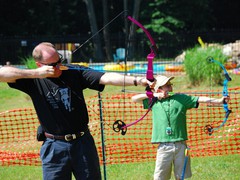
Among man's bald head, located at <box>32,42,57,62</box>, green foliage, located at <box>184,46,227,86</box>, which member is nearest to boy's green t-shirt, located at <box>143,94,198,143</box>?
man's bald head, located at <box>32,42,57,62</box>

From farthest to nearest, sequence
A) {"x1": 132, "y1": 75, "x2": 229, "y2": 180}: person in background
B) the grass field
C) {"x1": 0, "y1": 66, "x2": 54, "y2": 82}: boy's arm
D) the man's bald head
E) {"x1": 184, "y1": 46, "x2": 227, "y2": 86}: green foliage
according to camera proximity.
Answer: {"x1": 184, "y1": 46, "x2": 227, "y2": 86}: green foliage < the grass field < {"x1": 132, "y1": 75, "x2": 229, "y2": 180}: person in background < the man's bald head < {"x1": 0, "y1": 66, "x2": 54, "y2": 82}: boy's arm

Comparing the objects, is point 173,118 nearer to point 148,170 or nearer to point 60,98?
point 60,98

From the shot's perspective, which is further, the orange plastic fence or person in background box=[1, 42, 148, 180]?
the orange plastic fence

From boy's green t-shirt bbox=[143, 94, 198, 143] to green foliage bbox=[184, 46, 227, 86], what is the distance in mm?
9565

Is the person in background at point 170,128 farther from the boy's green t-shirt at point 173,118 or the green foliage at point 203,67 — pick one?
the green foliage at point 203,67

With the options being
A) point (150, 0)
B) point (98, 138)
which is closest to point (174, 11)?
point (150, 0)

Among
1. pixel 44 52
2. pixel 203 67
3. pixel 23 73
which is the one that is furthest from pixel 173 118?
pixel 203 67

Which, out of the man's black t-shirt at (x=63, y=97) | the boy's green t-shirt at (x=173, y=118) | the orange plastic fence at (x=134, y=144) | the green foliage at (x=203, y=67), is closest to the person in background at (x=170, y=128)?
Result: the boy's green t-shirt at (x=173, y=118)

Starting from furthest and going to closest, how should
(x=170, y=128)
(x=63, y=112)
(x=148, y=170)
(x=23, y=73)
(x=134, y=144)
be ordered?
(x=134, y=144) → (x=148, y=170) → (x=170, y=128) → (x=63, y=112) → (x=23, y=73)

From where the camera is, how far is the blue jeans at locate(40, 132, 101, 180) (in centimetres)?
443

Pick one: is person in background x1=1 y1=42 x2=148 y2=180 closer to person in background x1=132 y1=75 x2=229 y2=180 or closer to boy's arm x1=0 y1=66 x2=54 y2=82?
boy's arm x1=0 y1=66 x2=54 y2=82

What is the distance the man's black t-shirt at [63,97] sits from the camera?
14.5 ft

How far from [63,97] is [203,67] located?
1120cm

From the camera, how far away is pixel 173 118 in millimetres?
5340
